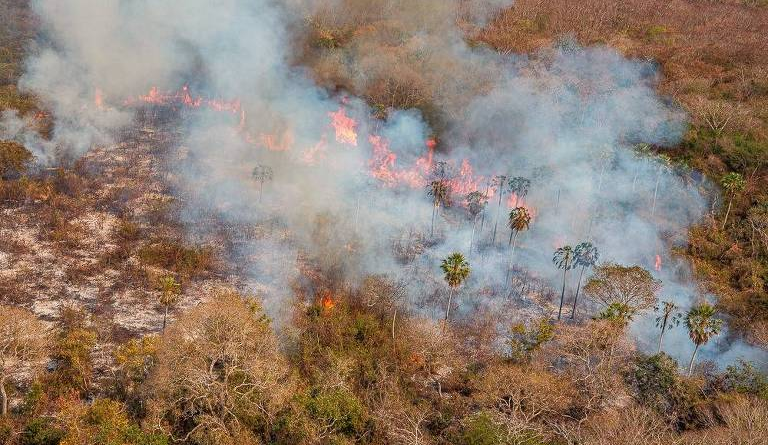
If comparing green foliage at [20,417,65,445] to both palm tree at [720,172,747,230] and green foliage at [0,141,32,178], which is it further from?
palm tree at [720,172,747,230]

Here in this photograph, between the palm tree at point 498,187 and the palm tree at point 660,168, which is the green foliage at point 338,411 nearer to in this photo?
the palm tree at point 498,187

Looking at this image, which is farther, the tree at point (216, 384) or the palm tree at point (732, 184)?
the palm tree at point (732, 184)

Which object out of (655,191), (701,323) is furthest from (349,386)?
(655,191)

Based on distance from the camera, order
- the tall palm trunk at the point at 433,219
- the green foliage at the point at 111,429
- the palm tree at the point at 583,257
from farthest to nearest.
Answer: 1. the tall palm trunk at the point at 433,219
2. the palm tree at the point at 583,257
3. the green foliage at the point at 111,429

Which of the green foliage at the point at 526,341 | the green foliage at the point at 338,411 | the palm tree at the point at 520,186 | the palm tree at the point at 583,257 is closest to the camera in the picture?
the green foliage at the point at 338,411

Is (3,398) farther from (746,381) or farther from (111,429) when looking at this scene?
(746,381)

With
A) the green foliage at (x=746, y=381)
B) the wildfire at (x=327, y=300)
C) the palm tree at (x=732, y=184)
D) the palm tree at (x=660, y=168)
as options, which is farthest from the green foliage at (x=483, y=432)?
the palm tree at (x=660, y=168)
